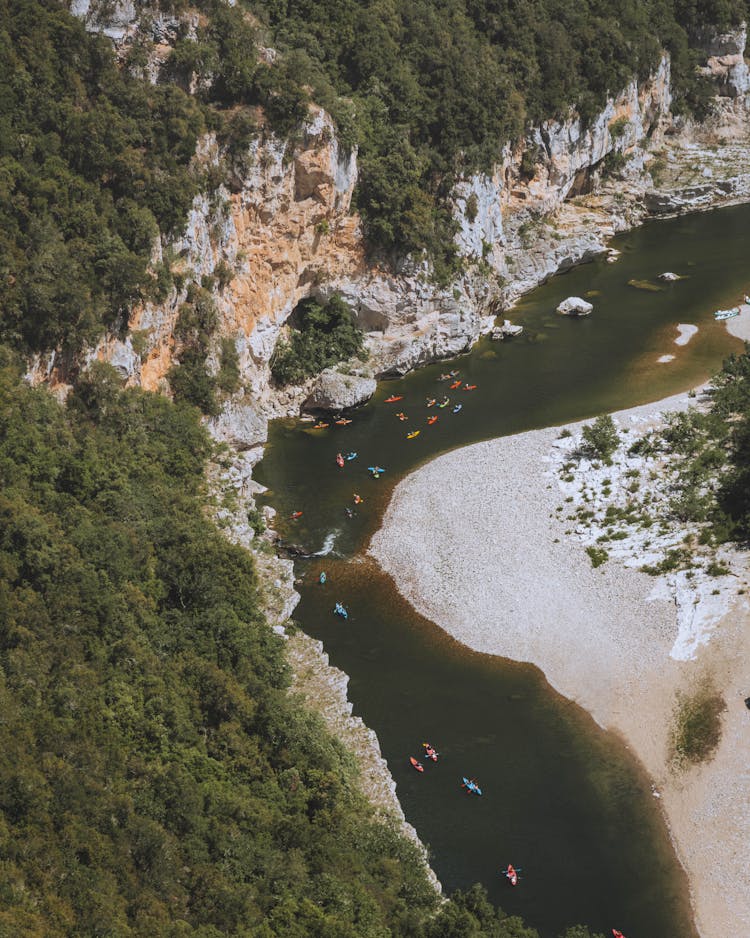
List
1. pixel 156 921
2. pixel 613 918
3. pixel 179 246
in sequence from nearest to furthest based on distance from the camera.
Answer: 1. pixel 156 921
2. pixel 613 918
3. pixel 179 246

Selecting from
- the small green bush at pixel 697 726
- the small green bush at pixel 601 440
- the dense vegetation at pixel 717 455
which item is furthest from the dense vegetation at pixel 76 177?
the small green bush at pixel 697 726

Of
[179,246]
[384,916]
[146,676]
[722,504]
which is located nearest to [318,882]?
[384,916]

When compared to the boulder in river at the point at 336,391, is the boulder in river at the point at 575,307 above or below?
above

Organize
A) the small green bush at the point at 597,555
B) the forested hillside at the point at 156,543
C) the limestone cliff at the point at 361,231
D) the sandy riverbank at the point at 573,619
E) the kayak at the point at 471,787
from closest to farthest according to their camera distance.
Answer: the forested hillside at the point at 156,543
the sandy riverbank at the point at 573,619
the kayak at the point at 471,787
the small green bush at the point at 597,555
the limestone cliff at the point at 361,231

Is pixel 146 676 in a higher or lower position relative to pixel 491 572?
lower

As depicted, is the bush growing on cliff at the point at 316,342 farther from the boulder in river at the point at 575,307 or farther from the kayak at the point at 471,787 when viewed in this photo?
the kayak at the point at 471,787

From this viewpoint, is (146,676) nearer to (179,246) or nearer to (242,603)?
(242,603)

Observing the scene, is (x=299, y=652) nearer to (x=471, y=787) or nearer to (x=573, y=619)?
(x=471, y=787)
